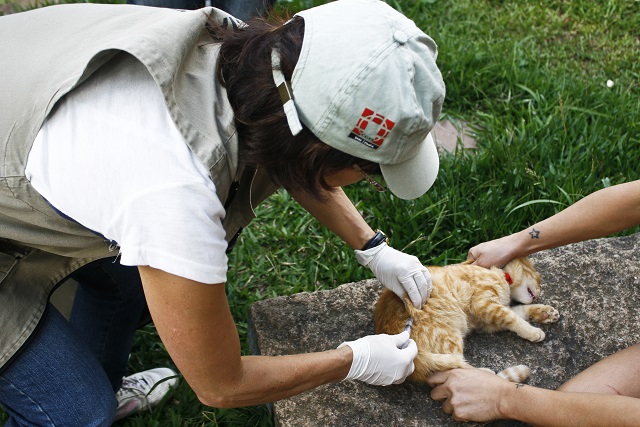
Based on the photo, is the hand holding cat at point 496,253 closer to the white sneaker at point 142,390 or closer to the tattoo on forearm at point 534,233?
the tattoo on forearm at point 534,233

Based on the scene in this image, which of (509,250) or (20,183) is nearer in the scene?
(20,183)

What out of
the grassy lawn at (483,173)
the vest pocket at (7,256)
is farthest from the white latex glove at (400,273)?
the vest pocket at (7,256)

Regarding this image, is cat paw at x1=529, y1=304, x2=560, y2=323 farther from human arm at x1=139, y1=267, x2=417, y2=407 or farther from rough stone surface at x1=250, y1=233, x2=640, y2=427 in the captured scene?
human arm at x1=139, y1=267, x2=417, y2=407

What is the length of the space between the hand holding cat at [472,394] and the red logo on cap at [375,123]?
99cm

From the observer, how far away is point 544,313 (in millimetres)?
2523

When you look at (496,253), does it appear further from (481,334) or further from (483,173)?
(483,173)

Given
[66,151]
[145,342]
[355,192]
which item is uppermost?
[66,151]

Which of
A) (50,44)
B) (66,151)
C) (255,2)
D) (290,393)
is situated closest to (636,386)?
(290,393)

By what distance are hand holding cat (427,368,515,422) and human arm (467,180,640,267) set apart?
58 centimetres

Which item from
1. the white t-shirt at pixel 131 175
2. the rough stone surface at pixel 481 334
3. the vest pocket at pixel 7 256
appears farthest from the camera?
the rough stone surface at pixel 481 334

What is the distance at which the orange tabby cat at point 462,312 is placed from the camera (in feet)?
7.57

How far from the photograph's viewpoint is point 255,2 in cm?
309

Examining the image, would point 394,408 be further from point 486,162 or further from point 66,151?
point 486,162

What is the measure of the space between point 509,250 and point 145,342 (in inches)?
62.0
